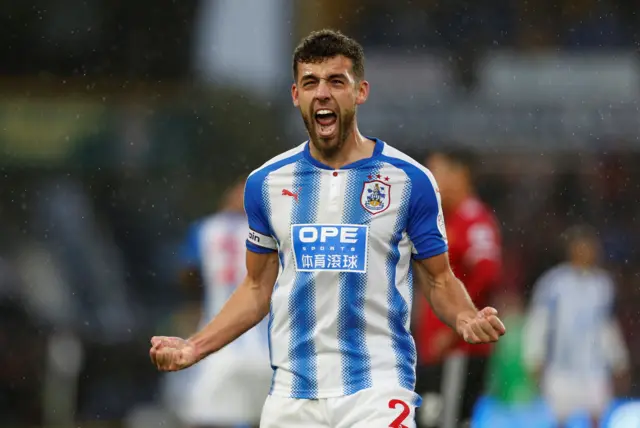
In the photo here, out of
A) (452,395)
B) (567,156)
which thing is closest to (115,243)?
(567,156)

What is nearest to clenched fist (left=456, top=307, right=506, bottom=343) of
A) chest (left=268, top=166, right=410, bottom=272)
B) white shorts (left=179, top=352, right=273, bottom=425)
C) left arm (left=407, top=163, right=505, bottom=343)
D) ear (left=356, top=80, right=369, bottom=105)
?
left arm (left=407, top=163, right=505, bottom=343)

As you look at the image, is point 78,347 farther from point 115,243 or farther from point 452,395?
point 452,395

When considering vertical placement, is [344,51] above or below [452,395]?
above

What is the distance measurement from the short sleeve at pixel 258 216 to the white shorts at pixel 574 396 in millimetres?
7015

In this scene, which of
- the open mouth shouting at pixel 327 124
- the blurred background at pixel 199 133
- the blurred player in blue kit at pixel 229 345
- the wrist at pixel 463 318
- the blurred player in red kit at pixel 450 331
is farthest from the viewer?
the blurred background at pixel 199 133

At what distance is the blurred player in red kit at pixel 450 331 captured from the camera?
8.32m

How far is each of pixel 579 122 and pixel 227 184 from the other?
14.5ft

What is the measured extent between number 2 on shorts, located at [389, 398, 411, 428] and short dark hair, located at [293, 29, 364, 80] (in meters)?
1.10

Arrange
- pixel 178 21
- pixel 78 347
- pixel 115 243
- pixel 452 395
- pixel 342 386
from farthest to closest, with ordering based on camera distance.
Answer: pixel 178 21 < pixel 115 243 < pixel 78 347 < pixel 452 395 < pixel 342 386

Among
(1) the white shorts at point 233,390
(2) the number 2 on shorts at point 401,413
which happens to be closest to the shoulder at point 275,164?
(2) the number 2 on shorts at point 401,413

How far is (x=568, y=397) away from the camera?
11.6 meters

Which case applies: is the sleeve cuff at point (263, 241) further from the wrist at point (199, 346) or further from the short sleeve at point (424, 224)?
the short sleeve at point (424, 224)

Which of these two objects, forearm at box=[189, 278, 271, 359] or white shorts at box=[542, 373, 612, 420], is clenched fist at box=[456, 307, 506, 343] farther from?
white shorts at box=[542, 373, 612, 420]

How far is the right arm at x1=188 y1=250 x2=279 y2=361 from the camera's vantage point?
5000 millimetres
